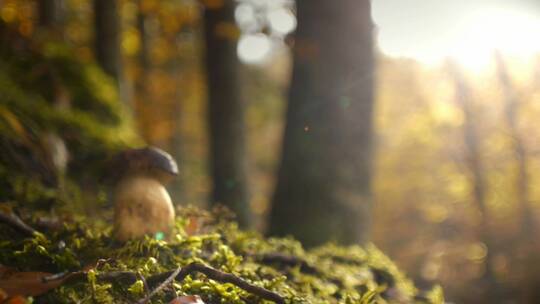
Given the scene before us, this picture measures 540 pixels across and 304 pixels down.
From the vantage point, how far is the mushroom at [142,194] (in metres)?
2.39

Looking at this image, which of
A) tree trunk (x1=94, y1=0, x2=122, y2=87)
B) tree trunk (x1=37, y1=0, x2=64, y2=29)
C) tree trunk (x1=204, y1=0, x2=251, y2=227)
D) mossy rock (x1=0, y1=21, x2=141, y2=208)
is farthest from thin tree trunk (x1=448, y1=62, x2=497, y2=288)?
mossy rock (x1=0, y1=21, x2=141, y2=208)

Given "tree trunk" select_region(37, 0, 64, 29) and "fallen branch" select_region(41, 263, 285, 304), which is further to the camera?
"tree trunk" select_region(37, 0, 64, 29)

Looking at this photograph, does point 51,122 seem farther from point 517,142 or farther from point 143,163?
point 517,142

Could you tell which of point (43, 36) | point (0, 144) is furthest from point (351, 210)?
point (43, 36)

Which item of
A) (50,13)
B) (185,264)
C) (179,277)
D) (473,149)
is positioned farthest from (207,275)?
(473,149)

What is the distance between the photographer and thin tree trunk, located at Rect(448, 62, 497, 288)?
1889cm

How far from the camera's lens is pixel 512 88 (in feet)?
61.3

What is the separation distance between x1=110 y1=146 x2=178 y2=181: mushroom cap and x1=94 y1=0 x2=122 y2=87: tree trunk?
494 centimetres

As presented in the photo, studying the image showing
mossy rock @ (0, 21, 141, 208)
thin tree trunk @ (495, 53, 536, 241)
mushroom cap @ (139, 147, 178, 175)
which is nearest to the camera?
mushroom cap @ (139, 147, 178, 175)

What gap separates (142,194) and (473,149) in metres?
19.2

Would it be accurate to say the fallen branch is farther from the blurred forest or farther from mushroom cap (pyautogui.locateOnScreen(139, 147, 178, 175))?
the blurred forest

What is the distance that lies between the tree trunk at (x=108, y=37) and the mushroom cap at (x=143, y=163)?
4.94m

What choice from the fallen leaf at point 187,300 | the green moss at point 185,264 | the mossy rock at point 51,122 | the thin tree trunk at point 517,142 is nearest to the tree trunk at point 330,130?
the mossy rock at point 51,122

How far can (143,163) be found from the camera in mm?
2551
